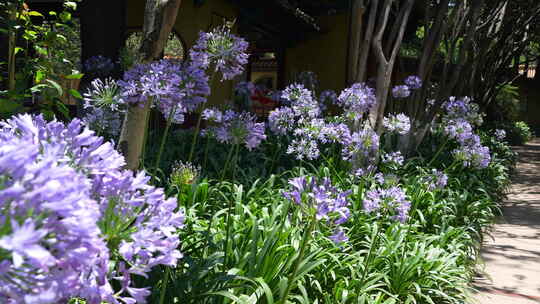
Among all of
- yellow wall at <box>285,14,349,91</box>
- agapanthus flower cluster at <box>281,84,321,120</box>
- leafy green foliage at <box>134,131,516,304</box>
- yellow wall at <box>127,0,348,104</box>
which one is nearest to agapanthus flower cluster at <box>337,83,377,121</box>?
agapanthus flower cluster at <box>281,84,321,120</box>

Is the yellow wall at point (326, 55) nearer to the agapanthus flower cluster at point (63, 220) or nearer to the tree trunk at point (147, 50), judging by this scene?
the tree trunk at point (147, 50)

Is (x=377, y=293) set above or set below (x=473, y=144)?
below

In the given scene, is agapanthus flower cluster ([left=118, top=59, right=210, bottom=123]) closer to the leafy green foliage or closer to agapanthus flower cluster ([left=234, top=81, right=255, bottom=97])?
the leafy green foliage

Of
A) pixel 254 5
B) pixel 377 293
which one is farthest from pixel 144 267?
pixel 254 5

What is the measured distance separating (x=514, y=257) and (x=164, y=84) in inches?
174

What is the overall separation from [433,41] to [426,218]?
10.6 feet

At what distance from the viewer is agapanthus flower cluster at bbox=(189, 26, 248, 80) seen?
199 cm

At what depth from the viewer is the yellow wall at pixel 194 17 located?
9.05 metres

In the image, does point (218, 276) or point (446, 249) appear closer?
point (218, 276)

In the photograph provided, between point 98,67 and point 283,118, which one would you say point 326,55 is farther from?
point 283,118

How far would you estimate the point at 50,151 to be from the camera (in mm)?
764

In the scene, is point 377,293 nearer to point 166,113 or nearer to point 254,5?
point 166,113

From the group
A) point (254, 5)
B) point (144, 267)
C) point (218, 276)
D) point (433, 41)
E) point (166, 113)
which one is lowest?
point (218, 276)

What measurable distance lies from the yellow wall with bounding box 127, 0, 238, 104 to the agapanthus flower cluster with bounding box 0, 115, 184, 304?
8.14m
